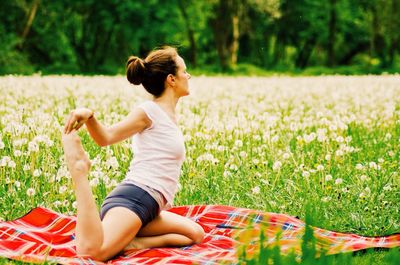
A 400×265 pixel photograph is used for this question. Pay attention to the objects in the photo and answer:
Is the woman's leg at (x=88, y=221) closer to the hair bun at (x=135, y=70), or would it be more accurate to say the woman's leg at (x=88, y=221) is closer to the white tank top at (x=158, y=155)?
the white tank top at (x=158, y=155)

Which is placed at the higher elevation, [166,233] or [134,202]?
[134,202]

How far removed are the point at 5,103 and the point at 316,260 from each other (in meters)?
9.23

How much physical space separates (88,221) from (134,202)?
426 millimetres

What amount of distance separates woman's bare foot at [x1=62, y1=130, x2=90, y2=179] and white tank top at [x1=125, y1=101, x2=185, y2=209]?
0.56 m

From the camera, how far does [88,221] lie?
173 inches

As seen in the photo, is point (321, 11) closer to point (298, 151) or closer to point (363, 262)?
point (298, 151)

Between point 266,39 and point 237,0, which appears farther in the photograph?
point 266,39

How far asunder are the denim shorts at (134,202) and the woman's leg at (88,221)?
9 centimetres

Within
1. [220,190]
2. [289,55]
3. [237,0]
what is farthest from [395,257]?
[289,55]

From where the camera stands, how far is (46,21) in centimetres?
3797

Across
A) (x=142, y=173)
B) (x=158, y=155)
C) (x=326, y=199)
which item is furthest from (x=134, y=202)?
(x=326, y=199)

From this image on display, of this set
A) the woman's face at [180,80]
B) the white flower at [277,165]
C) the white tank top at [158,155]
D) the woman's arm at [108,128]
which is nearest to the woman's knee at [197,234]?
the white tank top at [158,155]

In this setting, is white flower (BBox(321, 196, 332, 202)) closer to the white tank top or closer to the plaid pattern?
the plaid pattern

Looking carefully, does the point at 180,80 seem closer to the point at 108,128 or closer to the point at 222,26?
the point at 108,128
